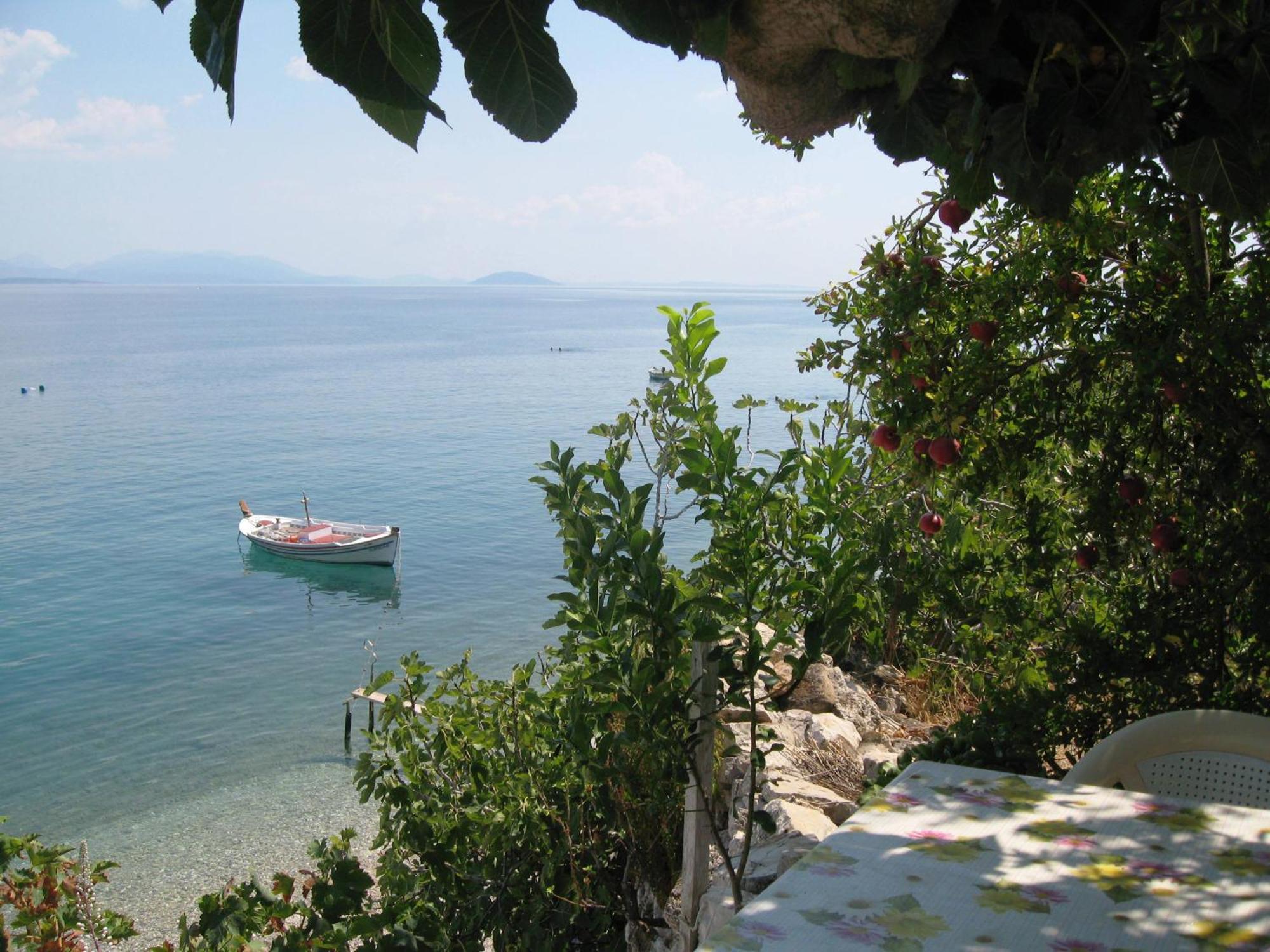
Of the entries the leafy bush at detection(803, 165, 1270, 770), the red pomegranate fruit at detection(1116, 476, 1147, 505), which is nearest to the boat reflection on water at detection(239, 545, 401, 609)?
the leafy bush at detection(803, 165, 1270, 770)

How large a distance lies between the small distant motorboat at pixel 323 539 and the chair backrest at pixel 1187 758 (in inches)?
720

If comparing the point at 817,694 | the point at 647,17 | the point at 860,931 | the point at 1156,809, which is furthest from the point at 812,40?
the point at 817,694

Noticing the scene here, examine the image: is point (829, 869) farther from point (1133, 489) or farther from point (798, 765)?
point (798, 765)

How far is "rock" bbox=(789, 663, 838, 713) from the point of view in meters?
4.45

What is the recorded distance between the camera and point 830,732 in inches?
157

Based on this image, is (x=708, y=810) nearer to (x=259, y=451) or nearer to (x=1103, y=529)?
(x=1103, y=529)

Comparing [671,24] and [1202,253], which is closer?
[671,24]

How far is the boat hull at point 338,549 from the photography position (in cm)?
1952

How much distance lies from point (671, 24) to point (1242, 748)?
6.43 feet

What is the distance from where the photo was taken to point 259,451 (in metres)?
30.8

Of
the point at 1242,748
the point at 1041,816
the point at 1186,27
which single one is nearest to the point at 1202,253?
the point at 1242,748

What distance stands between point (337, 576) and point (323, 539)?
32.8 inches

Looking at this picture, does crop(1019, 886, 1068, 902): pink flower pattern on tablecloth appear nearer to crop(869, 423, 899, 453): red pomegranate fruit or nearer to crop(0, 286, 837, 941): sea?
crop(869, 423, 899, 453): red pomegranate fruit

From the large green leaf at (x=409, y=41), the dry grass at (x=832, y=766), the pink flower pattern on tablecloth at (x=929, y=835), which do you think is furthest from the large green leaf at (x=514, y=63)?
the dry grass at (x=832, y=766)
